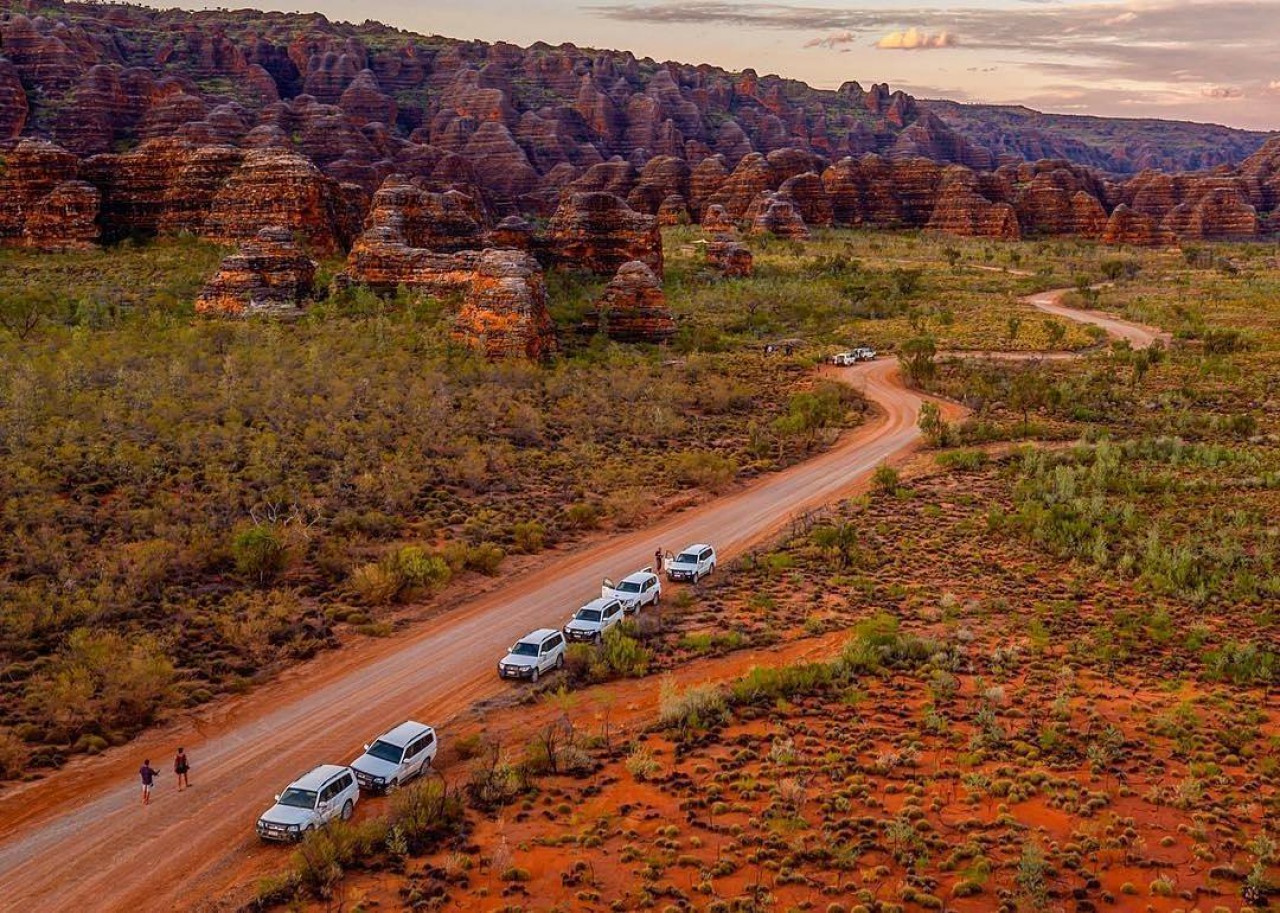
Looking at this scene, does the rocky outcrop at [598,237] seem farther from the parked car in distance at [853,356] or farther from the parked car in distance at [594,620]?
the parked car in distance at [594,620]

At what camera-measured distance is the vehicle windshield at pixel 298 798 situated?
15898 millimetres

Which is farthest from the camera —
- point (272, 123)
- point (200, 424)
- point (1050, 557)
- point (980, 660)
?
point (272, 123)

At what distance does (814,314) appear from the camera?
7269 centimetres

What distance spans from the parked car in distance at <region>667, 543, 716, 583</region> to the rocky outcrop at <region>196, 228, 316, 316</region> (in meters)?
27.1

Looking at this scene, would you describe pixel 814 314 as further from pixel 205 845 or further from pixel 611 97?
pixel 611 97

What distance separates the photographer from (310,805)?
15.9 metres

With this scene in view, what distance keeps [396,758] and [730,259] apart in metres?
69.3

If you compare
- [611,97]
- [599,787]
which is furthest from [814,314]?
[611,97]

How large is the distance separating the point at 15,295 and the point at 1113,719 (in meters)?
49.2

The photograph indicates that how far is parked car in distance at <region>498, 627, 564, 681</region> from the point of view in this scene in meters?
21.6

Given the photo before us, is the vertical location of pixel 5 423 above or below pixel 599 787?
above

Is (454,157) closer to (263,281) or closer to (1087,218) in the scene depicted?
(263,281)

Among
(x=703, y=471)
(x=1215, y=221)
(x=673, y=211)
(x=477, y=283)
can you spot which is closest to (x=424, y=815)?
(x=703, y=471)

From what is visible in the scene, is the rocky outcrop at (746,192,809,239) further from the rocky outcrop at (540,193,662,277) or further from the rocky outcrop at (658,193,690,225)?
the rocky outcrop at (540,193,662,277)
